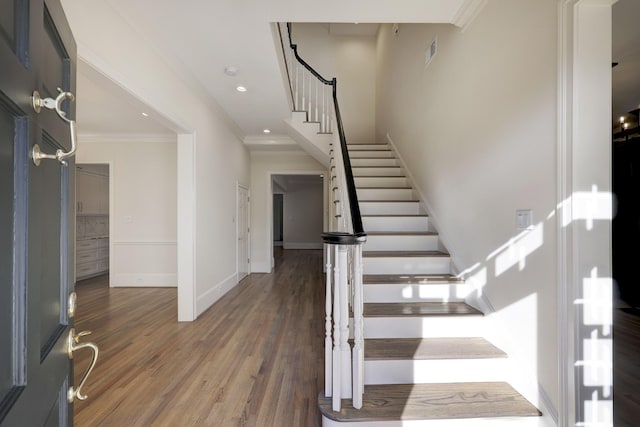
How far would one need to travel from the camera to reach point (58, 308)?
845 millimetres

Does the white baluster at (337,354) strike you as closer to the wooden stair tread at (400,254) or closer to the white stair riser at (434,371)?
the white stair riser at (434,371)

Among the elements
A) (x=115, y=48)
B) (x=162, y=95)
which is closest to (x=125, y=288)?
(x=162, y=95)

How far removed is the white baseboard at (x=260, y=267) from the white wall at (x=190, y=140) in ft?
4.20

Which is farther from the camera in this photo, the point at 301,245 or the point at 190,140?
the point at 301,245

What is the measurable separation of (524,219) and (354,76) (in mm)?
6049

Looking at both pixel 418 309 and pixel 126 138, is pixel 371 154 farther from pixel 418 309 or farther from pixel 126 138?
pixel 126 138

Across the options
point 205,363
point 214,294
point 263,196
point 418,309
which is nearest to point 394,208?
point 418,309

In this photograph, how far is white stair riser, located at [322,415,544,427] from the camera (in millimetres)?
1586

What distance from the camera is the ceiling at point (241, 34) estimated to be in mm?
2219

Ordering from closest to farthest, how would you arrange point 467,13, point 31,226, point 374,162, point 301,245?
1. point 31,226
2. point 467,13
3. point 374,162
4. point 301,245

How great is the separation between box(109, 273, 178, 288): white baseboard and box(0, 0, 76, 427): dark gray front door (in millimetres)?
4990

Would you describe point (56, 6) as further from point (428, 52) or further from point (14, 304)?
point (428, 52)

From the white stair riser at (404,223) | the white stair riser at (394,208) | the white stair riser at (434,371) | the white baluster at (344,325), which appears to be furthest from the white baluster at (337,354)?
the white stair riser at (394,208)

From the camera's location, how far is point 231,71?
3.23 meters
